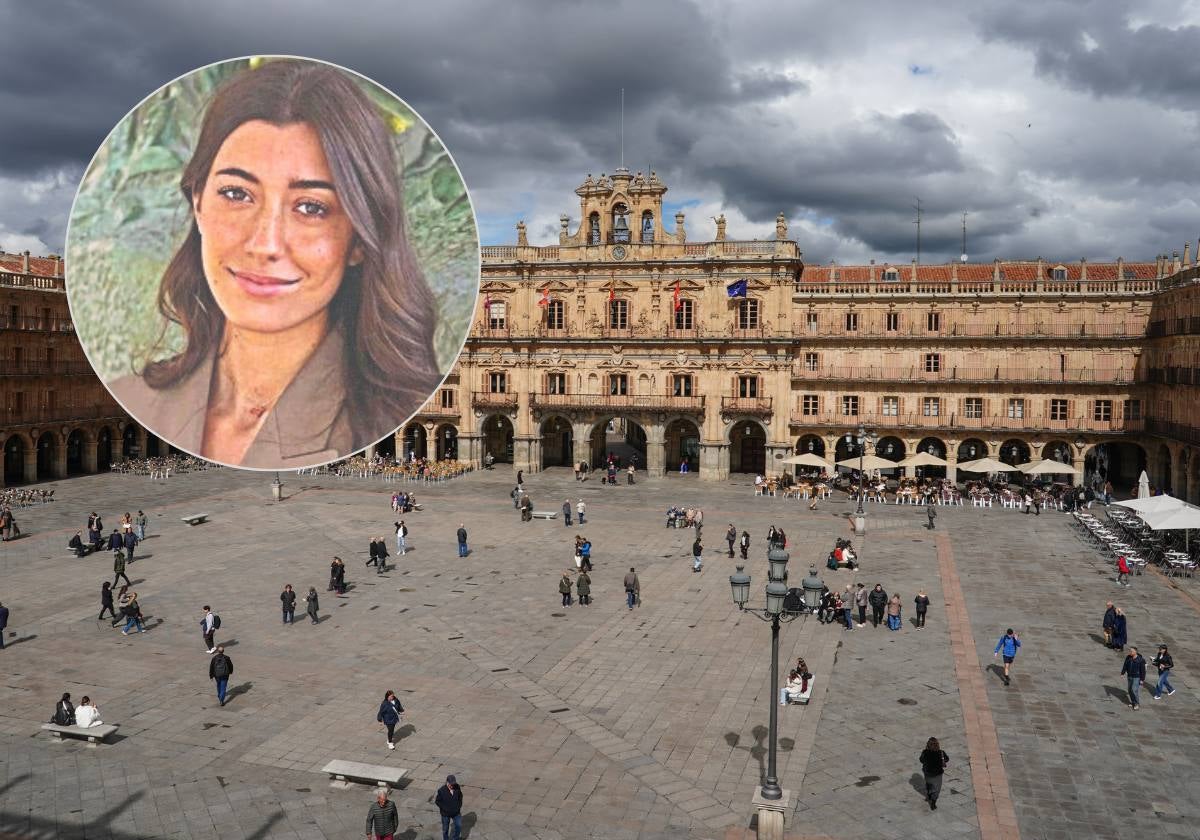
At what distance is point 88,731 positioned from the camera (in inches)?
722

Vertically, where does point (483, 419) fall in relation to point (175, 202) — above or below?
below

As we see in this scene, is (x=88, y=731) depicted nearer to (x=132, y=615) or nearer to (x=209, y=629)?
(x=209, y=629)

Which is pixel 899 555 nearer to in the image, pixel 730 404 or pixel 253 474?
pixel 730 404

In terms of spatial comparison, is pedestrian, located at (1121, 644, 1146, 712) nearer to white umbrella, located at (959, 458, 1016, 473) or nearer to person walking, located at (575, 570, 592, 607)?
person walking, located at (575, 570, 592, 607)

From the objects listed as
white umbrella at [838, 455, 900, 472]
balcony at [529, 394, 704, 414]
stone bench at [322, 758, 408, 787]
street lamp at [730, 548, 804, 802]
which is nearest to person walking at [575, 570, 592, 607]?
stone bench at [322, 758, 408, 787]

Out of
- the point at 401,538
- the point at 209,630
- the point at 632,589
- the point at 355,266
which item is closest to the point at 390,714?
the point at 209,630

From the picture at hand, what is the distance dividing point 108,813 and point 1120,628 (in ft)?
75.9

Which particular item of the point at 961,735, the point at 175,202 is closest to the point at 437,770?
the point at 961,735

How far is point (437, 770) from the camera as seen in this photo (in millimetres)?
17469

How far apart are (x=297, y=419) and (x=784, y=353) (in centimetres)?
4382

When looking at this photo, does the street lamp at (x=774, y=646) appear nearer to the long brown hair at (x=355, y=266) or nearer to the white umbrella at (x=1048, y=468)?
the long brown hair at (x=355, y=266)

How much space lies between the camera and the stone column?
6178 cm

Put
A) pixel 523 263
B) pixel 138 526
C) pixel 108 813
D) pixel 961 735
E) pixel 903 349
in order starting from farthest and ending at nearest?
1. pixel 523 263
2. pixel 903 349
3. pixel 138 526
4. pixel 961 735
5. pixel 108 813

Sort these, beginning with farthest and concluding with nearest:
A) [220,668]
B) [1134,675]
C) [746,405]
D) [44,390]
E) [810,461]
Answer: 1. [746,405]
2. [44,390]
3. [810,461]
4. [1134,675]
5. [220,668]
